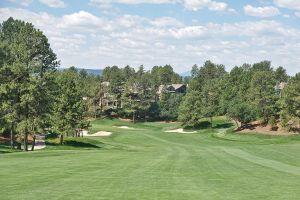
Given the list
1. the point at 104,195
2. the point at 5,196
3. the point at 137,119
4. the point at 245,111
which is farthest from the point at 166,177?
the point at 137,119

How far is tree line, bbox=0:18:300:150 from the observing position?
48906mm

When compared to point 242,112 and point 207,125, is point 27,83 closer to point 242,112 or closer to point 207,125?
point 242,112

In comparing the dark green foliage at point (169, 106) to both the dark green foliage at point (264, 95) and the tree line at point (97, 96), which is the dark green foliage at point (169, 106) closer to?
the tree line at point (97, 96)

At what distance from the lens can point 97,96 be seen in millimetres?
137125

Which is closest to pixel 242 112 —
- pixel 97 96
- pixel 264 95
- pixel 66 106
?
pixel 264 95

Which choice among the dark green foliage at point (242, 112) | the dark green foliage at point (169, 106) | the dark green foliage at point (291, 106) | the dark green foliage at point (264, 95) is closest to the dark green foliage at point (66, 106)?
the dark green foliage at point (291, 106)

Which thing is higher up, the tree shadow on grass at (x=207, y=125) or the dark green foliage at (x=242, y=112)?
the dark green foliage at (x=242, y=112)

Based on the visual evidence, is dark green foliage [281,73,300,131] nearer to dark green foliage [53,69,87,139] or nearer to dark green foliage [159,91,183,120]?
dark green foliage [53,69,87,139]

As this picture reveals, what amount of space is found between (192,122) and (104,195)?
305ft

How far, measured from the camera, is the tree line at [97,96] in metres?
48.9

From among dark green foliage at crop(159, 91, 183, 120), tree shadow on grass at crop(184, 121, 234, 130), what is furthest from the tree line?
tree shadow on grass at crop(184, 121, 234, 130)

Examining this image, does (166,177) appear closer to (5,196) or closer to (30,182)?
(30,182)

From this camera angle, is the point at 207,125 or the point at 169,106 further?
the point at 169,106

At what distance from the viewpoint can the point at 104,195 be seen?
50.5ft
